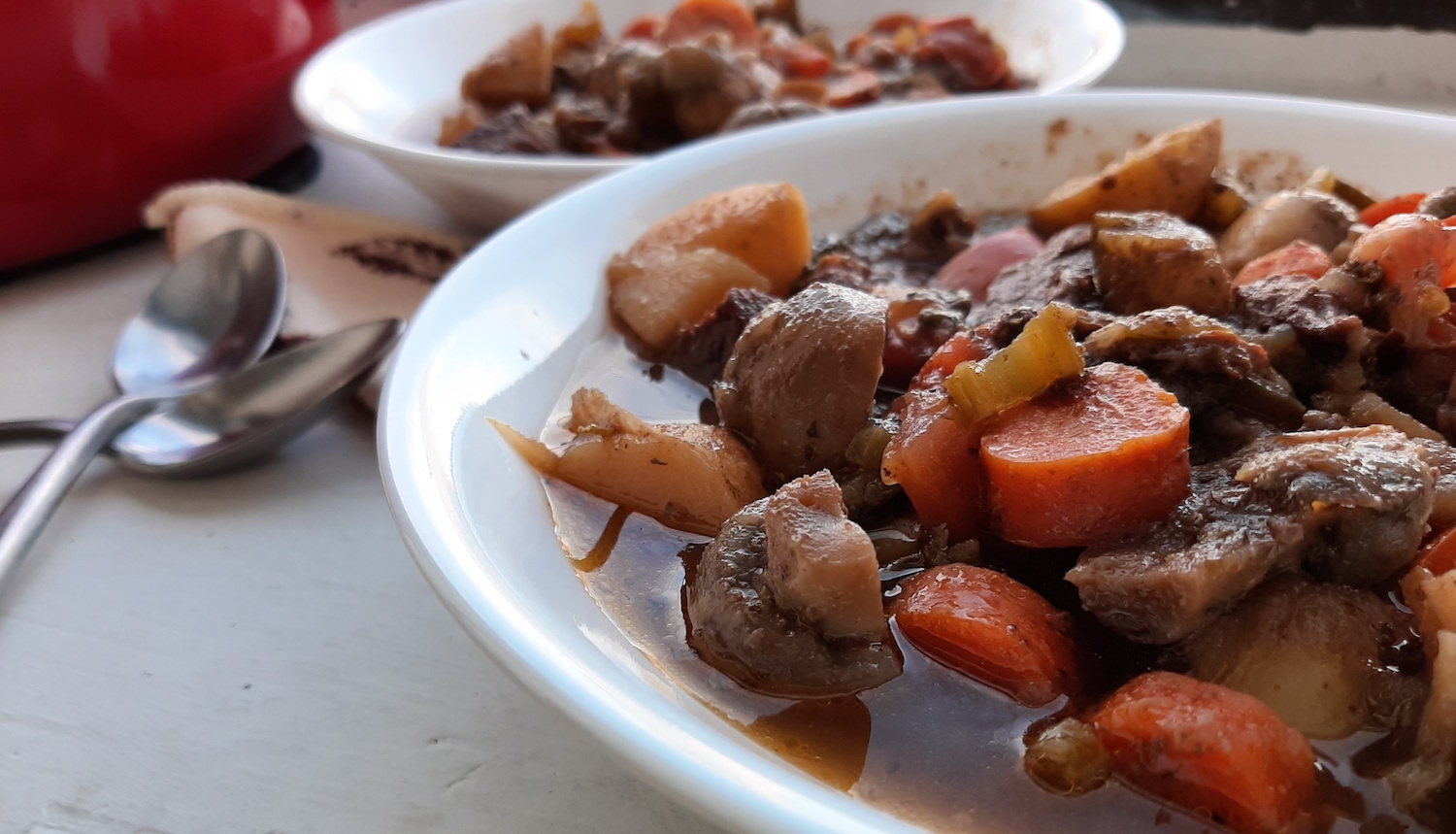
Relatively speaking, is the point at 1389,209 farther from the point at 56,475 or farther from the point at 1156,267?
the point at 56,475

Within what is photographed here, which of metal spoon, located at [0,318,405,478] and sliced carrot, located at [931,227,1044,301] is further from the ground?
sliced carrot, located at [931,227,1044,301]

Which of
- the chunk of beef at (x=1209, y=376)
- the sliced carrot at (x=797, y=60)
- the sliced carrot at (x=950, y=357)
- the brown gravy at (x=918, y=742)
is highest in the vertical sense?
the chunk of beef at (x=1209, y=376)

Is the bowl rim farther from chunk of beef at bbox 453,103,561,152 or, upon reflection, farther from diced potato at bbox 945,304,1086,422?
diced potato at bbox 945,304,1086,422

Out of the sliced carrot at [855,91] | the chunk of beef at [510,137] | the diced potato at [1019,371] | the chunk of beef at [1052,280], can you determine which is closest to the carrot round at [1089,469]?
the diced potato at [1019,371]

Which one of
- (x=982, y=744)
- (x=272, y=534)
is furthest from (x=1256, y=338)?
(x=272, y=534)

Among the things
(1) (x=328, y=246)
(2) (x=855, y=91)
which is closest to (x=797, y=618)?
(1) (x=328, y=246)

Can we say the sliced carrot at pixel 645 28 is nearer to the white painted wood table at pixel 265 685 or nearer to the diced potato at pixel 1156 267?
the white painted wood table at pixel 265 685

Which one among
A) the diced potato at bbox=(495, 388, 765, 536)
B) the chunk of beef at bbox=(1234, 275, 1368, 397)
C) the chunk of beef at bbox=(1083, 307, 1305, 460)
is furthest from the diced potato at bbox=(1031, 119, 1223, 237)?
the diced potato at bbox=(495, 388, 765, 536)
